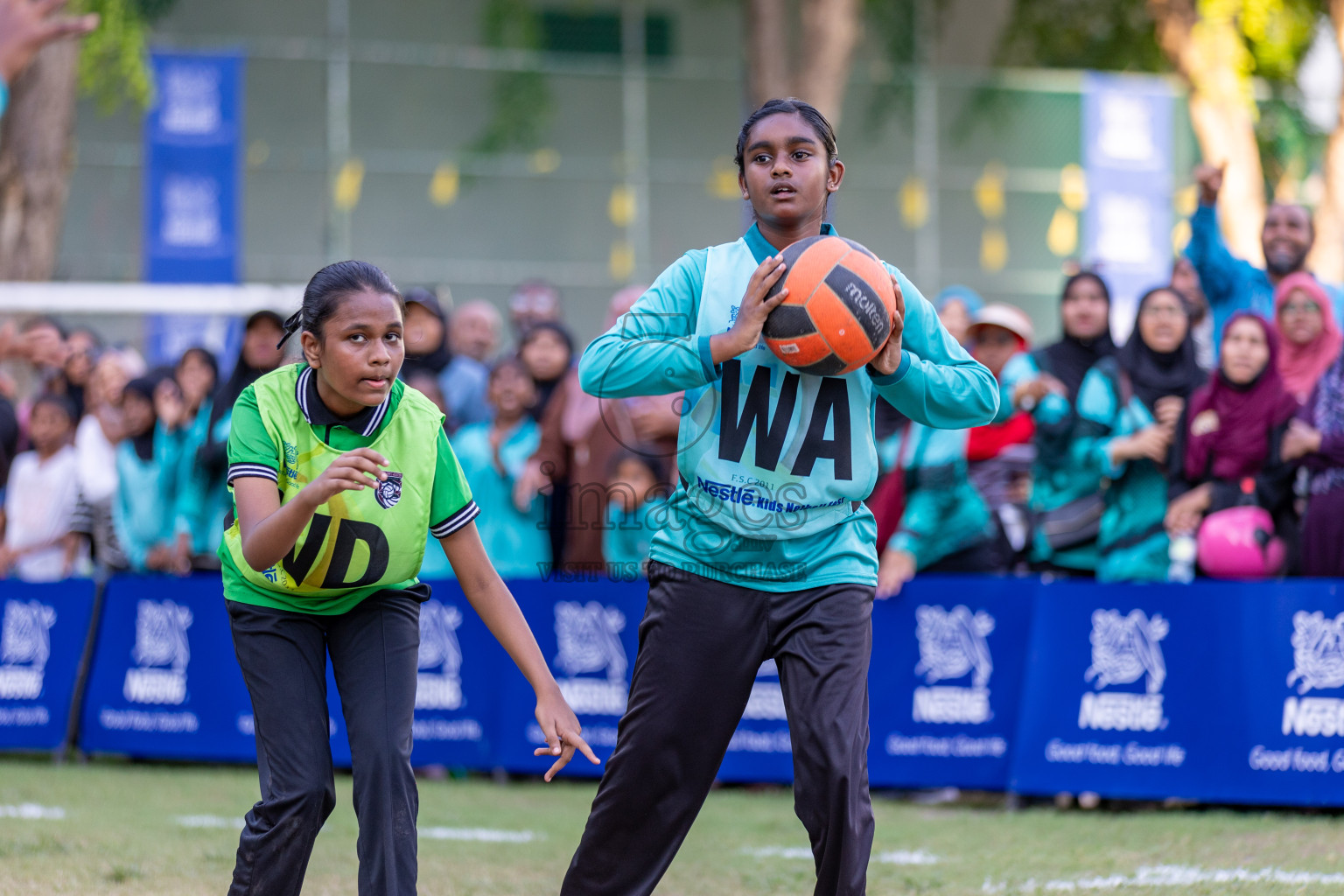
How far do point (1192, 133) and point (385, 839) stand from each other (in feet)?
73.1

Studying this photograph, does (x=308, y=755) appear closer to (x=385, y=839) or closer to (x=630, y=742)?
(x=385, y=839)

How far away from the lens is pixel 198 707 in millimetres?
9156

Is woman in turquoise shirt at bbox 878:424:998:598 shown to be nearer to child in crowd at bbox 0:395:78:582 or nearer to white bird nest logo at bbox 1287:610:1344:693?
white bird nest logo at bbox 1287:610:1344:693

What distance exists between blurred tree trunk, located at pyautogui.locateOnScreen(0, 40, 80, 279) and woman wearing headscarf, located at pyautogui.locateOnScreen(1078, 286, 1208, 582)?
1237 centimetres

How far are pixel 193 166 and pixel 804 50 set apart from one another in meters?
7.42

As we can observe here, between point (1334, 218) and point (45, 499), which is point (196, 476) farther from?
A: point (1334, 218)

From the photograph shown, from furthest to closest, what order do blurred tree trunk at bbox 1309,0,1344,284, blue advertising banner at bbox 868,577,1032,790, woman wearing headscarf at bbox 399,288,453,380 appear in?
blurred tree trunk at bbox 1309,0,1344,284
woman wearing headscarf at bbox 399,288,453,380
blue advertising banner at bbox 868,577,1032,790

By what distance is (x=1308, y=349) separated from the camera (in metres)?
8.05

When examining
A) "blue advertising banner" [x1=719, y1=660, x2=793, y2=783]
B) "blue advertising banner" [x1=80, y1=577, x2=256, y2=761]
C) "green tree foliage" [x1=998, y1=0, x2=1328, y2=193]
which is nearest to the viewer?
"blue advertising banner" [x1=719, y1=660, x2=793, y2=783]

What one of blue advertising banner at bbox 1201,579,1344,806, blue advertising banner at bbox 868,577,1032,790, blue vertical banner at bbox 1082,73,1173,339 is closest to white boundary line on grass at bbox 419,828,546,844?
blue advertising banner at bbox 868,577,1032,790

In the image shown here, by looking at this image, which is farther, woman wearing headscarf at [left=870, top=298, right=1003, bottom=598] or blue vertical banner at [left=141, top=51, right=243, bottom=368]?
blue vertical banner at [left=141, top=51, right=243, bottom=368]

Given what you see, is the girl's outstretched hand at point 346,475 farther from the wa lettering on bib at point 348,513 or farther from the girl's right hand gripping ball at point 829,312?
the girl's right hand gripping ball at point 829,312

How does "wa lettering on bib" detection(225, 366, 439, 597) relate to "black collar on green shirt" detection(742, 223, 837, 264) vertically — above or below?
below

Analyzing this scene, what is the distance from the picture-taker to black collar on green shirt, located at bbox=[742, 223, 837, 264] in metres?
4.29
